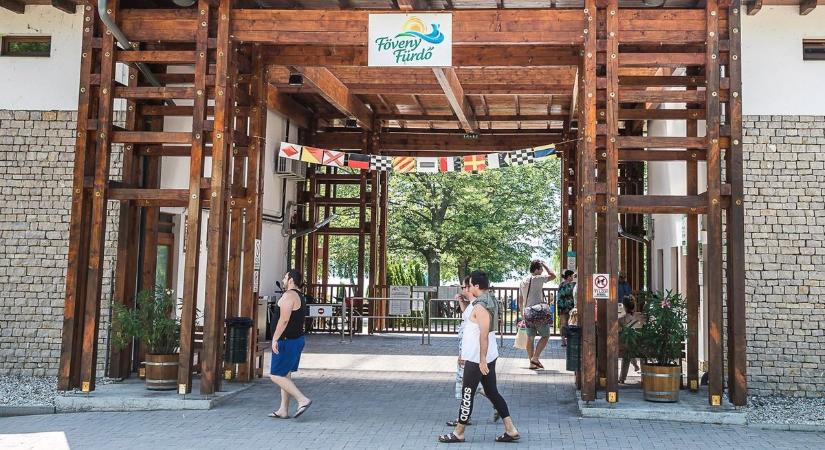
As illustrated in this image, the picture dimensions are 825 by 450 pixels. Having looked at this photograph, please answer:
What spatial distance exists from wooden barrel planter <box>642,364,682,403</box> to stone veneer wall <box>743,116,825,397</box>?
171 cm

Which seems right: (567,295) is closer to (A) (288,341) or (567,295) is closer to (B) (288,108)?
(A) (288,341)

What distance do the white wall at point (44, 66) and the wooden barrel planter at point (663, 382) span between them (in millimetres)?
8361

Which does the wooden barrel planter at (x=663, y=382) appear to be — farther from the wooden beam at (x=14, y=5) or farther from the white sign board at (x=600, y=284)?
the wooden beam at (x=14, y=5)

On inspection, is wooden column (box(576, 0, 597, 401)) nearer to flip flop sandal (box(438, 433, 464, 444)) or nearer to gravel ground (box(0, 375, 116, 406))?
flip flop sandal (box(438, 433, 464, 444))

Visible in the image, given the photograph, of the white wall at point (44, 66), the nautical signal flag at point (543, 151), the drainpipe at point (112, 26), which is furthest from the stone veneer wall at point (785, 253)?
the white wall at point (44, 66)

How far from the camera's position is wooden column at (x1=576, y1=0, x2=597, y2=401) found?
9.16 meters

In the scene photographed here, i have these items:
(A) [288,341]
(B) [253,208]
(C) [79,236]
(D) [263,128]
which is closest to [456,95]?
(D) [263,128]

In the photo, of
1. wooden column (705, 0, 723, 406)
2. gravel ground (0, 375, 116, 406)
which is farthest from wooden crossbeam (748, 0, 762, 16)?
gravel ground (0, 375, 116, 406)

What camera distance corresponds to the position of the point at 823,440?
311 inches

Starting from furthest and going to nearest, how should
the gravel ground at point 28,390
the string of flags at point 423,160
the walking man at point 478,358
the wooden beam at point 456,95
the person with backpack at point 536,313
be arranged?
the string of flags at point 423,160
the wooden beam at point 456,95
the person with backpack at point 536,313
the gravel ground at point 28,390
the walking man at point 478,358

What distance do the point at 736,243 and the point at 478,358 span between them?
12.3 feet

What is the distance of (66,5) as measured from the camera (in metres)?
10.9

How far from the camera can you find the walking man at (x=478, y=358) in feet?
23.6

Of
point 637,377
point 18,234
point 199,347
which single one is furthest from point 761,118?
point 18,234
